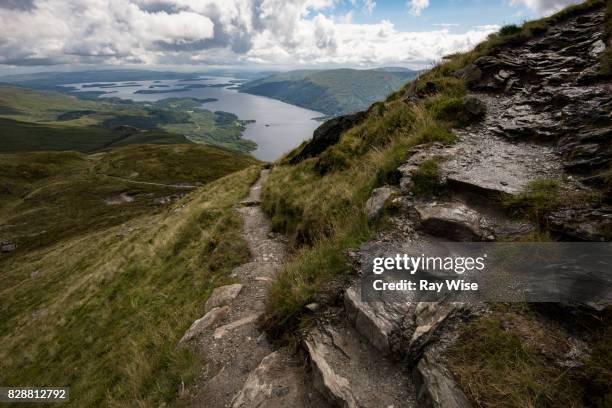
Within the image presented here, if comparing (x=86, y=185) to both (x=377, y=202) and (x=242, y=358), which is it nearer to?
(x=242, y=358)

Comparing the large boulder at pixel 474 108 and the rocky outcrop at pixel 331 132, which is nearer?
the large boulder at pixel 474 108

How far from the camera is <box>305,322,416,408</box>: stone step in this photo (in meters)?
4.99

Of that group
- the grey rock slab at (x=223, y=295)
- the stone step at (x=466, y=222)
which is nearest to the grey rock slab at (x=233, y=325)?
the grey rock slab at (x=223, y=295)

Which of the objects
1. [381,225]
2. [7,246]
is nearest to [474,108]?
[381,225]

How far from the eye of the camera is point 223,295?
9.85 meters

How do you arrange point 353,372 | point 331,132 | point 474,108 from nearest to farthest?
1. point 353,372
2. point 474,108
3. point 331,132

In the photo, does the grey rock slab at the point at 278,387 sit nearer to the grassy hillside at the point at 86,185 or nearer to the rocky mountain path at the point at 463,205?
the rocky mountain path at the point at 463,205

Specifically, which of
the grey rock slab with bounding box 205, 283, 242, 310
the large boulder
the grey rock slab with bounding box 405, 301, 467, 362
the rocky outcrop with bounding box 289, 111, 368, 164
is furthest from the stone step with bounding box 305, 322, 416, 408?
the rocky outcrop with bounding box 289, 111, 368, 164

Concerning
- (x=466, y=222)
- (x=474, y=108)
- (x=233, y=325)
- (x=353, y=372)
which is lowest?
(x=233, y=325)

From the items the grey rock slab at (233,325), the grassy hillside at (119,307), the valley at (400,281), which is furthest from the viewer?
the grassy hillside at (119,307)

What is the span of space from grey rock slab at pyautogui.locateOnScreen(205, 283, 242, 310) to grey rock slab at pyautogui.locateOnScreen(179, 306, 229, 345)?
0.46m

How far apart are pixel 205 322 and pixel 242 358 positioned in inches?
82.4

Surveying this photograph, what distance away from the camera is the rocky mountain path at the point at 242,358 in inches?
229

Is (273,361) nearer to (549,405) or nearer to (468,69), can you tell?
(549,405)
